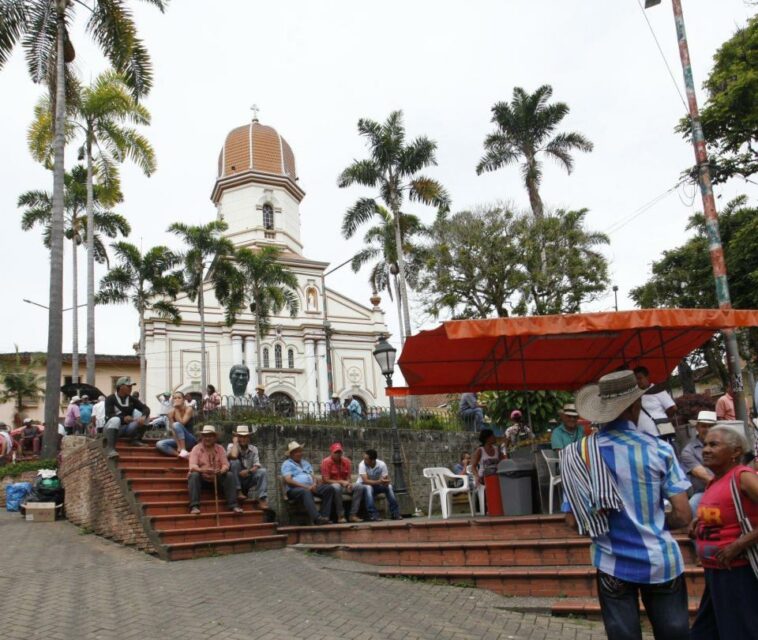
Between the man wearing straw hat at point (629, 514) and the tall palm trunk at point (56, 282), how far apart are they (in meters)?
14.5

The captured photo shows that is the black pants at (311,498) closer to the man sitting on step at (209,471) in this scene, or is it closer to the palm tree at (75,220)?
the man sitting on step at (209,471)

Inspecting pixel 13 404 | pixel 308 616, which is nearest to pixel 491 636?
pixel 308 616

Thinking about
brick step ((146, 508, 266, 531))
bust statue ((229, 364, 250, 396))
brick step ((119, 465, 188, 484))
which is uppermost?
bust statue ((229, 364, 250, 396))

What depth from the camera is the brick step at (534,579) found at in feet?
20.3

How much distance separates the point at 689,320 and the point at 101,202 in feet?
73.1

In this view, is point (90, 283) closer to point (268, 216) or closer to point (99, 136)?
point (99, 136)

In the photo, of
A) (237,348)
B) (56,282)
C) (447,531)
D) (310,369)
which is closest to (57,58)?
(56,282)

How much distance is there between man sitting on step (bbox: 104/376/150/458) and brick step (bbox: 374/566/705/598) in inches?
249

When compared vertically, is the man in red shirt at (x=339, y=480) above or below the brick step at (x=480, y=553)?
above

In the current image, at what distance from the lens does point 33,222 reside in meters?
28.7

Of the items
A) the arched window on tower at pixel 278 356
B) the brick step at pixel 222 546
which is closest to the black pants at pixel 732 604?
the brick step at pixel 222 546

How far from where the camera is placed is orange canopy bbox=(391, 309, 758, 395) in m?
7.38

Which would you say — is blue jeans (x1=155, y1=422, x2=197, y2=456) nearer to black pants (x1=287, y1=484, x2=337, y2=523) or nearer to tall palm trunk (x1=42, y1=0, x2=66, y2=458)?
black pants (x1=287, y1=484, x2=337, y2=523)

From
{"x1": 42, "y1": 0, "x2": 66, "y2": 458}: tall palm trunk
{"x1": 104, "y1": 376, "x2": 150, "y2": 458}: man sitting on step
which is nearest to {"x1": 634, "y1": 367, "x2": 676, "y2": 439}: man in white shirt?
{"x1": 104, "y1": 376, "x2": 150, "y2": 458}: man sitting on step
